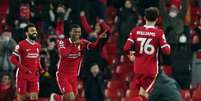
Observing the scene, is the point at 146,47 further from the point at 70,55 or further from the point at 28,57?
the point at 28,57

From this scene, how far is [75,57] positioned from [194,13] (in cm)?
564

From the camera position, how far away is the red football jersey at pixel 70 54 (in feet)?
48.7

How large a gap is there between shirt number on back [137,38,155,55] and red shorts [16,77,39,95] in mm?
3356

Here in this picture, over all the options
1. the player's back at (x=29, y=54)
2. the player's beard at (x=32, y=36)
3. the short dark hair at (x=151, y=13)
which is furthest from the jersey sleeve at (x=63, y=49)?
the short dark hair at (x=151, y=13)

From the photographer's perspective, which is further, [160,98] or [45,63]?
[45,63]

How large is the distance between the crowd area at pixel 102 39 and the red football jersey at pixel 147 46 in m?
3.63

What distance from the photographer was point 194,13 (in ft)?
63.8

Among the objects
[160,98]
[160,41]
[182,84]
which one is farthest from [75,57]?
[160,98]

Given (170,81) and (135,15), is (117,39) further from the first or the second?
(170,81)

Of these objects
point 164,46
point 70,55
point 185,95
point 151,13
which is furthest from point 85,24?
point 151,13

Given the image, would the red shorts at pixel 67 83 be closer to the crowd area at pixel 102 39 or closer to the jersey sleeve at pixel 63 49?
the jersey sleeve at pixel 63 49

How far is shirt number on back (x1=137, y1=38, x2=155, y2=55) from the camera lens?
42.4 ft

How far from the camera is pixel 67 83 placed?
14852 millimetres

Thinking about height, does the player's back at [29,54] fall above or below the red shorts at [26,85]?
above
